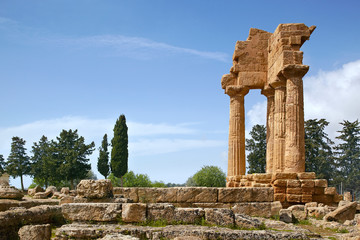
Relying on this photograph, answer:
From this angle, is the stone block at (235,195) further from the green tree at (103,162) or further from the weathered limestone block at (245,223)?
the green tree at (103,162)

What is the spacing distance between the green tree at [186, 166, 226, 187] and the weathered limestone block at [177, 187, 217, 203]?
32824 millimetres

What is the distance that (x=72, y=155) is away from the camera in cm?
4716

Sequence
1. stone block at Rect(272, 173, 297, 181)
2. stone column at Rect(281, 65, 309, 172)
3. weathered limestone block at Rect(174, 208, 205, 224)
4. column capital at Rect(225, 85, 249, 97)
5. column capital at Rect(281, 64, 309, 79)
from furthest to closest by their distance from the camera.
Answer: column capital at Rect(225, 85, 249, 97)
column capital at Rect(281, 64, 309, 79)
stone column at Rect(281, 65, 309, 172)
stone block at Rect(272, 173, 297, 181)
weathered limestone block at Rect(174, 208, 205, 224)

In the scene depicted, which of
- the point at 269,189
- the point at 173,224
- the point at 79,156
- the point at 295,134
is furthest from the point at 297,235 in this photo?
the point at 79,156

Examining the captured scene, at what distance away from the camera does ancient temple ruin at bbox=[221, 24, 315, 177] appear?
Result: 57.9 feet

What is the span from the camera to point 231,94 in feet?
72.5

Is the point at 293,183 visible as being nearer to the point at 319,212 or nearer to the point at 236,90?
the point at 319,212

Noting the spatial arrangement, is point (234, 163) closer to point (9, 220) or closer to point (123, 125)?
point (9, 220)

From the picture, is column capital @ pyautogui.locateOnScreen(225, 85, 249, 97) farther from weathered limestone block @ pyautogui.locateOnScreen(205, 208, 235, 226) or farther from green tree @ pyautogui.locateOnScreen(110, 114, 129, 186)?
green tree @ pyautogui.locateOnScreen(110, 114, 129, 186)

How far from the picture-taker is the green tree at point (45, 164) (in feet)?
152

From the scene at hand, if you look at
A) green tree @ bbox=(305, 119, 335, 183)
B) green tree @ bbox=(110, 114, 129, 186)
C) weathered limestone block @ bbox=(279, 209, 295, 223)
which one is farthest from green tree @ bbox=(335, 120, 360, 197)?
weathered limestone block @ bbox=(279, 209, 295, 223)

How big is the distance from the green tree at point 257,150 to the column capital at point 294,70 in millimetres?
27413

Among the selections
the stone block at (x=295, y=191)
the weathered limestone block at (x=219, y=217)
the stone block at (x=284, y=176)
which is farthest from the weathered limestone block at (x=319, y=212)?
the weathered limestone block at (x=219, y=217)

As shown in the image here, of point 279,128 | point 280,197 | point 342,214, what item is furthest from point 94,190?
point 279,128
